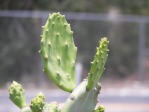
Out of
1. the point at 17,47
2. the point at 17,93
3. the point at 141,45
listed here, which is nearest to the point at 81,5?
the point at 141,45

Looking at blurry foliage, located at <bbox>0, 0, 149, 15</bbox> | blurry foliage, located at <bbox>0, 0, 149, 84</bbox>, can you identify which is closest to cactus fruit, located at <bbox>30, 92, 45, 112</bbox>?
→ blurry foliage, located at <bbox>0, 0, 149, 84</bbox>

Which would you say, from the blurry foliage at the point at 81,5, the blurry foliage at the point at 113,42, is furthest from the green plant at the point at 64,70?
the blurry foliage at the point at 81,5

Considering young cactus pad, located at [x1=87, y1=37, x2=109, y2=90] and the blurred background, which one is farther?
the blurred background

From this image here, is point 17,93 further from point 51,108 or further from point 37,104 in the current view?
point 37,104

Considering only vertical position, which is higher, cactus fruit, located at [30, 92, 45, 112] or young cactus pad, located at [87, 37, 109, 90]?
young cactus pad, located at [87, 37, 109, 90]

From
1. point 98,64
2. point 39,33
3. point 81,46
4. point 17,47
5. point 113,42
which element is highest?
point 113,42

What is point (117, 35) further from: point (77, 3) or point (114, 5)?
point (114, 5)

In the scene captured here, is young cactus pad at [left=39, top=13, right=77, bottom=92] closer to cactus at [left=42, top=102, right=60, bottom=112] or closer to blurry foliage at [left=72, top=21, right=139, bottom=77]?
cactus at [left=42, top=102, right=60, bottom=112]

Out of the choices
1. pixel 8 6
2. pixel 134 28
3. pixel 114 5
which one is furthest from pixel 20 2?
pixel 114 5
